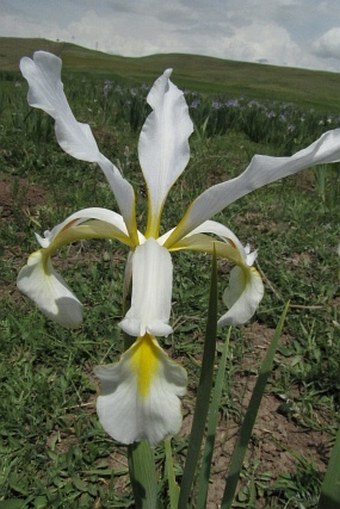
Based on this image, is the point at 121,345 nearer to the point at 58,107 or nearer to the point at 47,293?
the point at 47,293

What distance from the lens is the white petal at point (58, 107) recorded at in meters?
0.72

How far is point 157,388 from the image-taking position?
24.3 inches

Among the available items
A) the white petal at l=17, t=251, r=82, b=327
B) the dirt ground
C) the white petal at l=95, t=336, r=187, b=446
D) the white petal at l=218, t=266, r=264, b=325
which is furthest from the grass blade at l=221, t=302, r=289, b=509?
the dirt ground

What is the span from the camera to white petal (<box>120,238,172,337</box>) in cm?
63

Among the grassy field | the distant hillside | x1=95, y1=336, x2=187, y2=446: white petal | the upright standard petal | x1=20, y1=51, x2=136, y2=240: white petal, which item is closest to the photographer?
x1=95, y1=336, x2=187, y2=446: white petal

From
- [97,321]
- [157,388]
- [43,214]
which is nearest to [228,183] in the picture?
[157,388]

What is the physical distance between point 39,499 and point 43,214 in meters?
1.62

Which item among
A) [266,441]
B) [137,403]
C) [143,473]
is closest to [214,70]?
[266,441]

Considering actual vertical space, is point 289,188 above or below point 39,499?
above

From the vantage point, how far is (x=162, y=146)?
0.84 meters

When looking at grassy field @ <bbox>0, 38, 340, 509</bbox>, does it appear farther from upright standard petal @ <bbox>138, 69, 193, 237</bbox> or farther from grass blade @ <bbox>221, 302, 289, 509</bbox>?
upright standard petal @ <bbox>138, 69, 193, 237</bbox>

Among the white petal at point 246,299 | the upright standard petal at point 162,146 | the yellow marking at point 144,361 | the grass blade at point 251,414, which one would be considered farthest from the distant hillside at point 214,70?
the yellow marking at point 144,361

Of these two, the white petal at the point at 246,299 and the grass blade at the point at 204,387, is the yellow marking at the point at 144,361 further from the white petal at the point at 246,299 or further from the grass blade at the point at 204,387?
the white petal at the point at 246,299

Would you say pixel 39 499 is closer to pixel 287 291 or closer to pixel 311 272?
pixel 287 291
